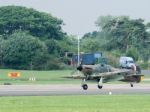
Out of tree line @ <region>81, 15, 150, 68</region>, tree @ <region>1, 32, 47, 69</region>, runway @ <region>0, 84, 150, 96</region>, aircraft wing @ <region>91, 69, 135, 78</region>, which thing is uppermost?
tree line @ <region>81, 15, 150, 68</region>

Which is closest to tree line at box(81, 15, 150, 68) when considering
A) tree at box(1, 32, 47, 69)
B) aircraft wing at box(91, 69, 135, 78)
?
tree at box(1, 32, 47, 69)

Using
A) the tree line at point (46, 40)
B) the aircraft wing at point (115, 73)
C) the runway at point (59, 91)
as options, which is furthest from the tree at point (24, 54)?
the runway at point (59, 91)

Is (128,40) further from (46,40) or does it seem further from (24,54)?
(24,54)

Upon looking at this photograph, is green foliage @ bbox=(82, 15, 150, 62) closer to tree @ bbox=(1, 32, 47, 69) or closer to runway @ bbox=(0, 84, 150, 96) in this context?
tree @ bbox=(1, 32, 47, 69)

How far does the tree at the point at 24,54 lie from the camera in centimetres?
12131

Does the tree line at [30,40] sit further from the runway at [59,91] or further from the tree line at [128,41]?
the runway at [59,91]

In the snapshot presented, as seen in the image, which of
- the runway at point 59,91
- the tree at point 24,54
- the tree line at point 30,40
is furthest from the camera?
the tree line at point 30,40

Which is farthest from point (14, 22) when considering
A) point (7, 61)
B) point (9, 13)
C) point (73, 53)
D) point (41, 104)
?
point (41, 104)

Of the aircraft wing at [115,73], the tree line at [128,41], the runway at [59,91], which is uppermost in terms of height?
the tree line at [128,41]

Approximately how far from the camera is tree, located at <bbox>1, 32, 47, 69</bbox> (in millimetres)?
121312

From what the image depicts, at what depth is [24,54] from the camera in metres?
122

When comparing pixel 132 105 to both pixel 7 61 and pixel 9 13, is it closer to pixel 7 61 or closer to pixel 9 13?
pixel 7 61

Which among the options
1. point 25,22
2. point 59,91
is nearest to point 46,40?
point 25,22

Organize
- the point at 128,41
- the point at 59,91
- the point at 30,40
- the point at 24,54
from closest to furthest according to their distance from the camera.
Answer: the point at 59,91
the point at 24,54
the point at 30,40
the point at 128,41
